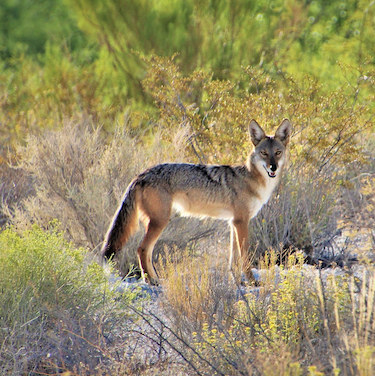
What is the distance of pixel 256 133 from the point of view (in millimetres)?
6797

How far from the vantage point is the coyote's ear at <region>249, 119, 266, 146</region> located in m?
6.74

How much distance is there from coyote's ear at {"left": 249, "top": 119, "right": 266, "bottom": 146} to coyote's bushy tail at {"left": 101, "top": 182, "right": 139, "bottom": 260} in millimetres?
1297

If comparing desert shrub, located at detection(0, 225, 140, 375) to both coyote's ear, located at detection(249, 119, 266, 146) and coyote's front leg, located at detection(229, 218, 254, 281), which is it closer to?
coyote's front leg, located at detection(229, 218, 254, 281)

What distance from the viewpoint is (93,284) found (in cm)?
456

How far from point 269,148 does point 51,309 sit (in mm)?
3254

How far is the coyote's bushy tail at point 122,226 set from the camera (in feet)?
20.4

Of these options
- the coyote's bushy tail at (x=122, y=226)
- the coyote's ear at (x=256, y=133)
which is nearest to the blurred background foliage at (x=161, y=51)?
the coyote's ear at (x=256, y=133)

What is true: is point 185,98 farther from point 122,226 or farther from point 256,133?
point 122,226

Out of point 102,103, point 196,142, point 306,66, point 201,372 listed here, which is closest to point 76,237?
point 196,142

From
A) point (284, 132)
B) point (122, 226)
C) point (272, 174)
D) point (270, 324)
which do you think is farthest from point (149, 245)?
point (270, 324)

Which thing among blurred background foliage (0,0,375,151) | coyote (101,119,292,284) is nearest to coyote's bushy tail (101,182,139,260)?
coyote (101,119,292,284)

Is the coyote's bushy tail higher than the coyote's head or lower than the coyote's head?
lower

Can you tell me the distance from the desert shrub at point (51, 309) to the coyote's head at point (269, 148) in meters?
2.52

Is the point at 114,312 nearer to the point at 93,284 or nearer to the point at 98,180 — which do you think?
the point at 93,284
